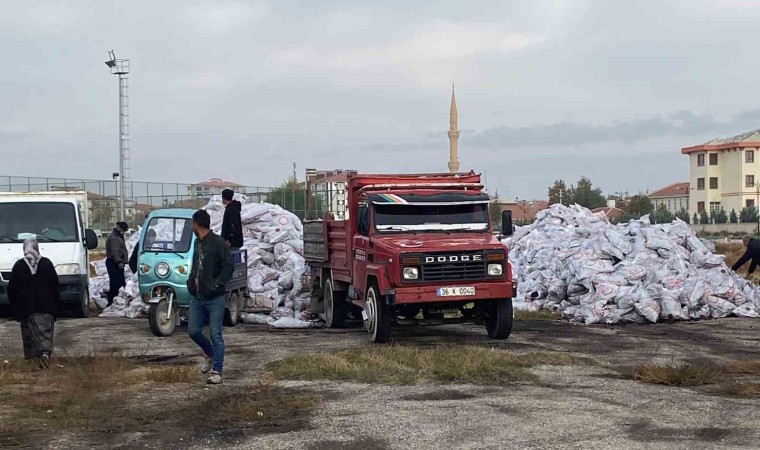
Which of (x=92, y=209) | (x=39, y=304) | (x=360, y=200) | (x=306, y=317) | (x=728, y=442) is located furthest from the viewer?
(x=92, y=209)

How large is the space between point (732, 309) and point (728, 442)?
12.5 meters

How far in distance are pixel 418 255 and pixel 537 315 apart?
22.0 ft

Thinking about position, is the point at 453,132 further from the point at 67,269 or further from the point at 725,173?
the point at 67,269

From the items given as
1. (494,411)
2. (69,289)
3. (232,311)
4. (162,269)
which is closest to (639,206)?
(69,289)

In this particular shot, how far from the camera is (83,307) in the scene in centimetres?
1991

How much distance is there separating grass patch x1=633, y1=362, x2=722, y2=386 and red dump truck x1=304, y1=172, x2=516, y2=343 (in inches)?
132

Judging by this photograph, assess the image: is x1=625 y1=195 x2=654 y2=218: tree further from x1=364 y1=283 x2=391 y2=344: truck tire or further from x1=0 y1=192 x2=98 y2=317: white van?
x1=364 y1=283 x2=391 y2=344: truck tire

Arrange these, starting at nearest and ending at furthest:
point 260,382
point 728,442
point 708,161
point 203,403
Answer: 1. point 728,442
2. point 203,403
3. point 260,382
4. point 708,161

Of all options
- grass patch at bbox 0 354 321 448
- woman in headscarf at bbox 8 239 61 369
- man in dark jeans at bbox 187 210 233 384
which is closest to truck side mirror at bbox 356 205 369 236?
grass patch at bbox 0 354 321 448

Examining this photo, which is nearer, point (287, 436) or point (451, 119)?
point (287, 436)

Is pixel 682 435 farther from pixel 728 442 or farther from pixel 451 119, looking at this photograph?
pixel 451 119

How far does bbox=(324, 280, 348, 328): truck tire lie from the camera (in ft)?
56.0

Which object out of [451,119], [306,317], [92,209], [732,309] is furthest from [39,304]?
[451,119]

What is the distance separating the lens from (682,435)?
8078 mm
